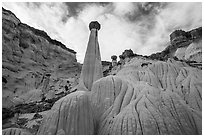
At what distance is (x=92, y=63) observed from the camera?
13141 millimetres

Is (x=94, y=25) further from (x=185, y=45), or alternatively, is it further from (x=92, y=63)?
(x=185, y=45)

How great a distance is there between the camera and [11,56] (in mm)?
21031

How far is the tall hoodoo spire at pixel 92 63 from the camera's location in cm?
1222

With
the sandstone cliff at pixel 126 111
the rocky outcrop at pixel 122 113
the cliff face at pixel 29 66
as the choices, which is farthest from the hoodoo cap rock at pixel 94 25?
the rocky outcrop at pixel 122 113

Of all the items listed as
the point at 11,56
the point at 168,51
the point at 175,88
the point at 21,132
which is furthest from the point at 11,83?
the point at 168,51

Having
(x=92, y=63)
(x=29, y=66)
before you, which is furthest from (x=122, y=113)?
(x=29, y=66)

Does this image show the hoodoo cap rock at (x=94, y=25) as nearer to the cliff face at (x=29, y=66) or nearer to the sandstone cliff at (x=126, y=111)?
the sandstone cliff at (x=126, y=111)

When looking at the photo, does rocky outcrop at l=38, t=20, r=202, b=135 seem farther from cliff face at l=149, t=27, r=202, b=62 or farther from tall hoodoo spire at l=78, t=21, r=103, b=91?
cliff face at l=149, t=27, r=202, b=62

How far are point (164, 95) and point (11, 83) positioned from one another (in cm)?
1773

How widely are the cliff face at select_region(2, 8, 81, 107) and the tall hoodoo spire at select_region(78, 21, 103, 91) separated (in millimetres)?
8133

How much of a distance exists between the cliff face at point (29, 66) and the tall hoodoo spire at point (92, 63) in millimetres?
8133

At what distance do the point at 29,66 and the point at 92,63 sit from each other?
513 inches

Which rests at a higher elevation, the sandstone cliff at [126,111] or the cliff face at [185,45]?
the cliff face at [185,45]

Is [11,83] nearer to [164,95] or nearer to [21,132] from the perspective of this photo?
[21,132]
